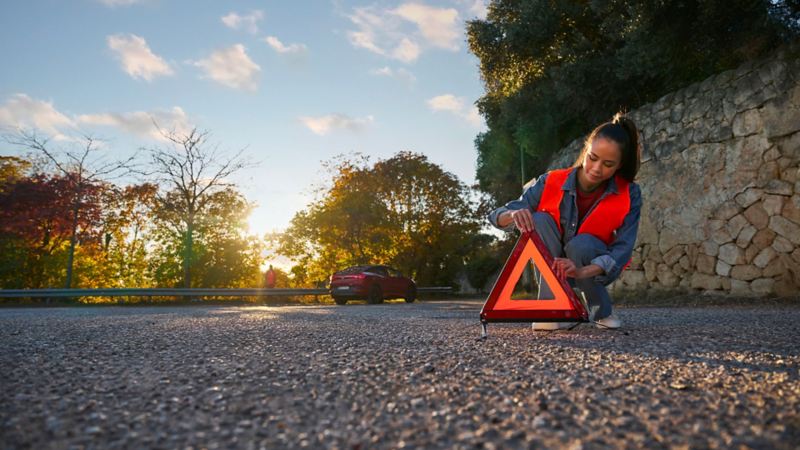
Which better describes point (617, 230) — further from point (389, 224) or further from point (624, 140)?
point (389, 224)

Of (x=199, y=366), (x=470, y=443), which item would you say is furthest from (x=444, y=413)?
(x=199, y=366)

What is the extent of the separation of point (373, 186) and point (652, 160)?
50.5 feet

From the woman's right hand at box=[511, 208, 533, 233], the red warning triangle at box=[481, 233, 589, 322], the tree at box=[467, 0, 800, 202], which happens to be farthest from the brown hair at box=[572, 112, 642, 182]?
the tree at box=[467, 0, 800, 202]

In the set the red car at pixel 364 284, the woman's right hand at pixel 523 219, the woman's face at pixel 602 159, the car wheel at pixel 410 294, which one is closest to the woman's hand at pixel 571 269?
the woman's right hand at pixel 523 219

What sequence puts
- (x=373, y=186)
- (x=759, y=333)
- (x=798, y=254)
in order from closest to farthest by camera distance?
(x=759, y=333) < (x=798, y=254) < (x=373, y=186)

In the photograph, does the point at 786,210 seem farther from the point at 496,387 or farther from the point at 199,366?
the point at 199,366

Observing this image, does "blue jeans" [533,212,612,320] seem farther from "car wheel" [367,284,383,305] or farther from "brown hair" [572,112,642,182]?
"car wheel" [367,284,383,305]

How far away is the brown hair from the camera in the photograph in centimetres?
348

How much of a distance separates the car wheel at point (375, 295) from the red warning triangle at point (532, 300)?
40.9 feet

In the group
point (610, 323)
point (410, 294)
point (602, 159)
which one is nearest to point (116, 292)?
point (410, 294)

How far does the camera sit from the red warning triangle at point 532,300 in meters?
3.29

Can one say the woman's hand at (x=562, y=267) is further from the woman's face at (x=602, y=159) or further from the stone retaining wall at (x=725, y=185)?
the stone retaining wall at (x=725, y=185)

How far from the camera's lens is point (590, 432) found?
1328 millimetres

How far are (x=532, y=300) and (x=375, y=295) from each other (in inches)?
500
